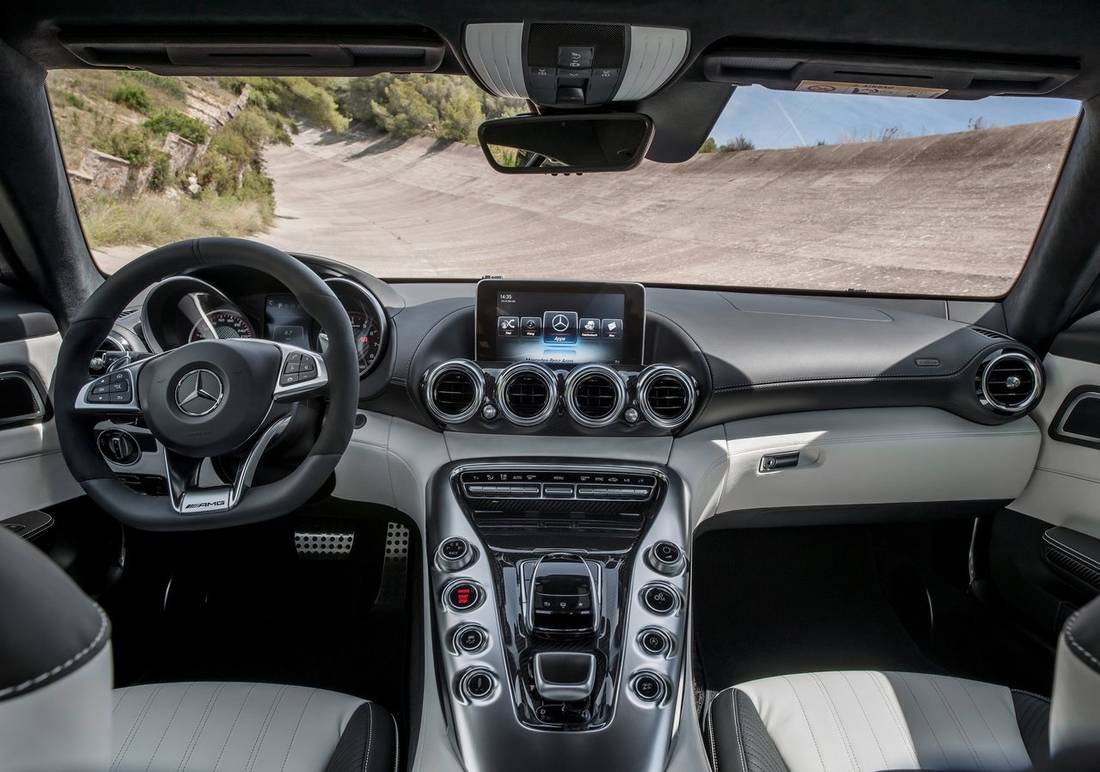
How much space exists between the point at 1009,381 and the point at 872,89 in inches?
42.7

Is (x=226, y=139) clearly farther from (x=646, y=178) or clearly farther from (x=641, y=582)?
(x=641, y=582)

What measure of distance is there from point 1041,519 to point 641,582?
1590mm

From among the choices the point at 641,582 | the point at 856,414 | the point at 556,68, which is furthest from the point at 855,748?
the point at 556,68

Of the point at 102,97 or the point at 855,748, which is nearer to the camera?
the point at 855,748

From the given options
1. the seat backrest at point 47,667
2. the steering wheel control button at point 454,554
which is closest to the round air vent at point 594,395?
the steering wheel control button at point 454,554

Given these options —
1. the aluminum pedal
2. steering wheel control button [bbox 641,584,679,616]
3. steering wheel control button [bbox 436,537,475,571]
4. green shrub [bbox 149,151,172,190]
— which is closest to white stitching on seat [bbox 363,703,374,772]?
steering wheel control button [bbox 436,537,475,571]

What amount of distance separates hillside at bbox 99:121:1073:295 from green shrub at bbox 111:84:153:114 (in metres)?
0.47

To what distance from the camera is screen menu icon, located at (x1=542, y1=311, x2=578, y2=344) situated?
8.07ft

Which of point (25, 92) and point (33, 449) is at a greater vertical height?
point (25, 92)

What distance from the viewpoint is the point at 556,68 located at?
2.12 meters

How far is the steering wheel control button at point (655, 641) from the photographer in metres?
1.97

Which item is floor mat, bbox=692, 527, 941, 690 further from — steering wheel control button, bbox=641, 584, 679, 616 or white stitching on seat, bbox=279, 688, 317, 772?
white stitching on seat, bbox=279, 688, 317, 772

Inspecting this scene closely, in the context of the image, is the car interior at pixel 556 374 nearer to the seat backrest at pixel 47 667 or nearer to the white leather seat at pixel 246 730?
the white leather seat at pixel 246 730

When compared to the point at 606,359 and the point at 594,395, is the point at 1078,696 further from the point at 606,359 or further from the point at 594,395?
the point at 606,359
